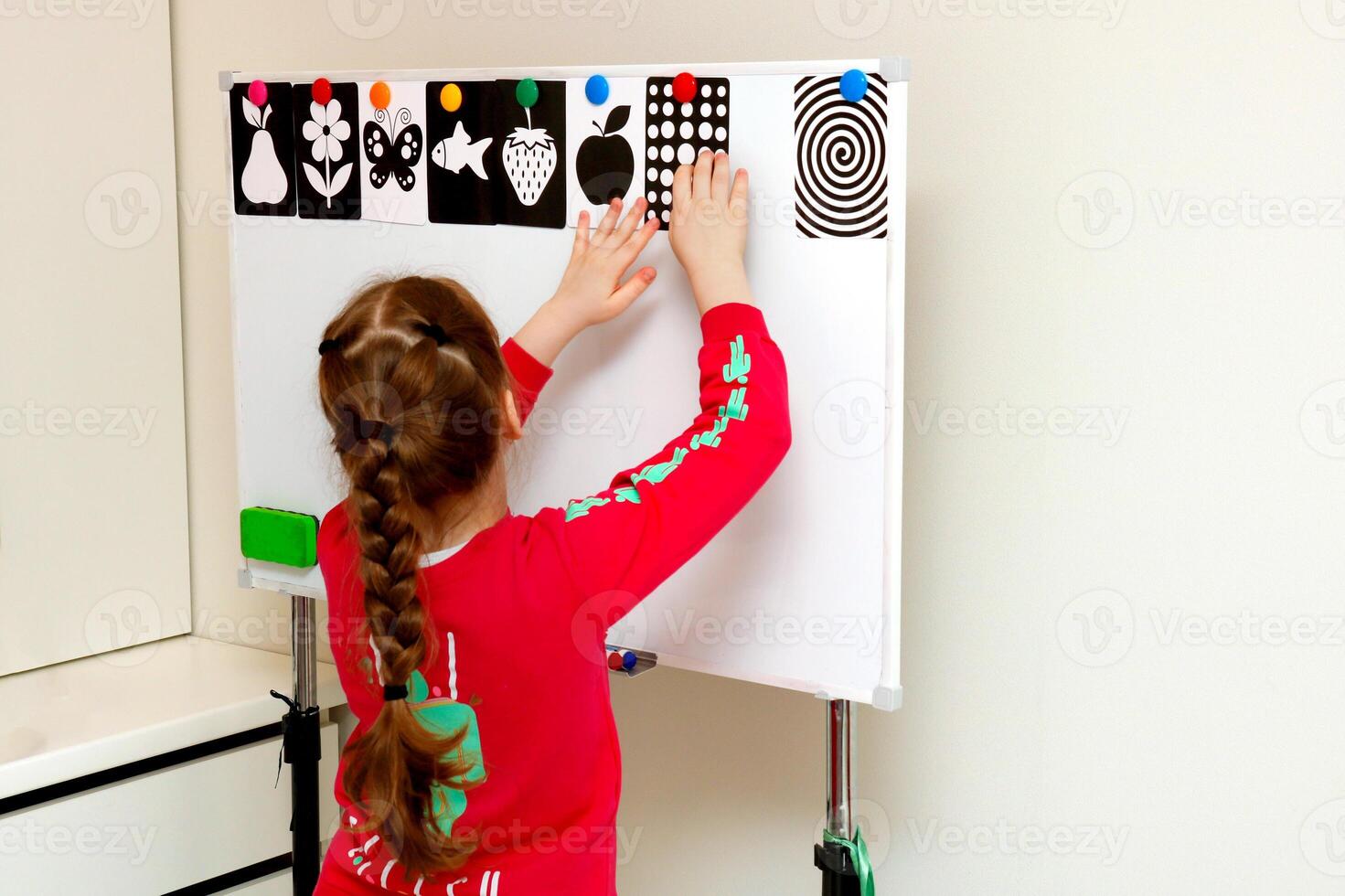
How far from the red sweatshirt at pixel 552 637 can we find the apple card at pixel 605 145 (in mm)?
235

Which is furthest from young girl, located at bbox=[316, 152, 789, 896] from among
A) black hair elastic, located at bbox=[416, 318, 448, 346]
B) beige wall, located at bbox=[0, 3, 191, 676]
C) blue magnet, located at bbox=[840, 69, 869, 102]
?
beige wall, located at bbox=[0, 3, 191, 676]

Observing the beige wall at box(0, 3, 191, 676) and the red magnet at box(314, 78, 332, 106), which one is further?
the beige wall at box(0, 3, 191, 676)

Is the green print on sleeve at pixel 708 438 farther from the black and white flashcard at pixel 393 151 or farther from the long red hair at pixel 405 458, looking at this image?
the black and white flashcard at pixel 393 151

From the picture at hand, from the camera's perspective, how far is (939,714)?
1512 mm

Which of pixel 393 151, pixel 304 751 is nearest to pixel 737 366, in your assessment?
pixel 393 151

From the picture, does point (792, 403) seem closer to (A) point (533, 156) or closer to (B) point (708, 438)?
(B) point (708, 438)

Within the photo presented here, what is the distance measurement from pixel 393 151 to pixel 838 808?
0.87m

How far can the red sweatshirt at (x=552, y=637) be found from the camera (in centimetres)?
104

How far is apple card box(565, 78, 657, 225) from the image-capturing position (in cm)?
129

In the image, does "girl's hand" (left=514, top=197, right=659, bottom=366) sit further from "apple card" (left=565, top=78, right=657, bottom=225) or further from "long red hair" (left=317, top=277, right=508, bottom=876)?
"long red hair" (left=317, top=277, right=508, bottom=876)

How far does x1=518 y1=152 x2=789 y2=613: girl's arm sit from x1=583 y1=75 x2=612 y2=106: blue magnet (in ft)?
0.46

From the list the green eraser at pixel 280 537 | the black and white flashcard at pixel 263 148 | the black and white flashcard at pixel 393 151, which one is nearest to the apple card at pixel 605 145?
the black and white flashcard at pixel 393 151

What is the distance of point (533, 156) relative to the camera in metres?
1.36

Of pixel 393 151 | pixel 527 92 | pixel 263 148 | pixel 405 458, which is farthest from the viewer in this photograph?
pixel 263 148
